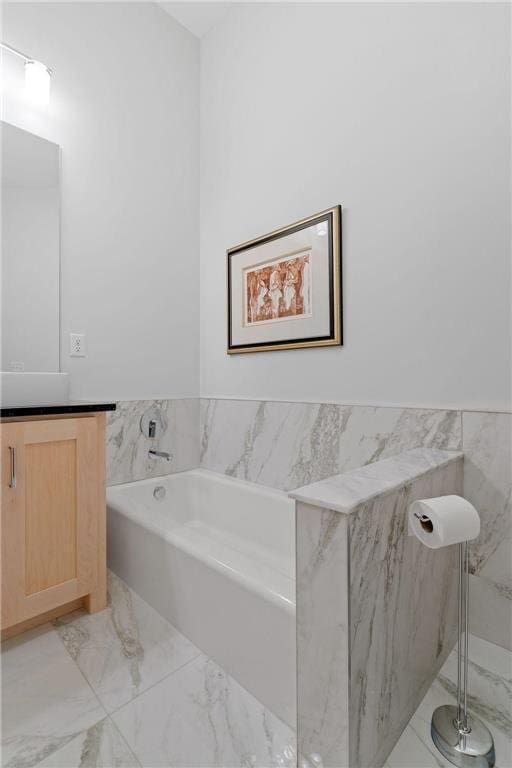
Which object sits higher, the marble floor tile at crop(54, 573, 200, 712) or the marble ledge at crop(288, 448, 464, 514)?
the marble ledge at crop(288, 448, 464, 514)

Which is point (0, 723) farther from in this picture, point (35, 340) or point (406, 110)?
point (406, 110)

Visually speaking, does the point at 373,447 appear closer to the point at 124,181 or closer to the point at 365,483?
the point at 365,483

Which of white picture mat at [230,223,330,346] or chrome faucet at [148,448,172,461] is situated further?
chrome faucet at [148,448,172,461]

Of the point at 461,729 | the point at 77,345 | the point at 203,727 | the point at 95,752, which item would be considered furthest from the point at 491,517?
the point at 77,345

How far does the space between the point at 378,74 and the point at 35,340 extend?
186cm

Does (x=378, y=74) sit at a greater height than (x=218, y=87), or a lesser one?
lesser

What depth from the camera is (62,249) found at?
73.2 inches

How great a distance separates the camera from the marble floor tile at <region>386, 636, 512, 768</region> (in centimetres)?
89

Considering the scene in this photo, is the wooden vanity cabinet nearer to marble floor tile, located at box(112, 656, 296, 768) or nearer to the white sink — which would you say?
the white sink

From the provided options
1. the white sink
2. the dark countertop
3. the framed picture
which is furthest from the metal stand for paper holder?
the white sink

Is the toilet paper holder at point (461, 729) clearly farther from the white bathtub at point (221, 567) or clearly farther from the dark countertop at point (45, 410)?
the dark countertop at point (45, 410)

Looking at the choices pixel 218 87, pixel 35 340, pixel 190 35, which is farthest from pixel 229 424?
pixel 190 35

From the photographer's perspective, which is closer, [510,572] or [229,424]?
[510,572]

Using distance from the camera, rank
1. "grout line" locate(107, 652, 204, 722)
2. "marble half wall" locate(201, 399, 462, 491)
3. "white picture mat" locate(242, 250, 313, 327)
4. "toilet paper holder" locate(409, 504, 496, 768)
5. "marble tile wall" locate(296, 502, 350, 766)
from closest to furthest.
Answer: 1. "marble tile wall" locate(296, 502, 350, 766)
2. "toilet paper holder" locate(409, 504, 496, 768)
3. "grout line" locate(107, 652, 204, 722)
4. "marble half wall" locate(201, 399, 462, 491)
5. "white picture mat" locate(242, 250, 313, 327)
